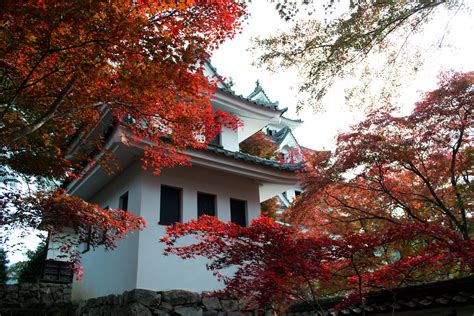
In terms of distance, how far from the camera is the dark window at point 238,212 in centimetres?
1001

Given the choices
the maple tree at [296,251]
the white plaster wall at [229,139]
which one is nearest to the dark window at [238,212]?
the white plaster wall at [229,139]

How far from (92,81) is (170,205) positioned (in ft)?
13.3

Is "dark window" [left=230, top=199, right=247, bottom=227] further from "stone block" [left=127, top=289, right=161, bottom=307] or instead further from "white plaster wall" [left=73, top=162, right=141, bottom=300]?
"stone block" [left=127, top=289, right=161, bottom=307]

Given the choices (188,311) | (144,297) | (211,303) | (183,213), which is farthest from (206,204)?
(144,297)

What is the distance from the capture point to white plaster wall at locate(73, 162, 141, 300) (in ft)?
27.1

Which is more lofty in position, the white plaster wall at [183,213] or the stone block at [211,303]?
the white plaster wall at [183,213]

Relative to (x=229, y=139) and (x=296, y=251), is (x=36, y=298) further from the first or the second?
(x=296, y=251)

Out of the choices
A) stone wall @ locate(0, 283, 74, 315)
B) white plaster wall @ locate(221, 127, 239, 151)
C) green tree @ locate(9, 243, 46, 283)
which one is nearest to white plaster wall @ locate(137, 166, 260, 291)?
white plaster wall @ locate(221, 127, 239, 151)

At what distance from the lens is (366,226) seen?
1328 centimetres

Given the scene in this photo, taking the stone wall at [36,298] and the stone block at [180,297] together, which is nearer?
the stone block at [180,297]

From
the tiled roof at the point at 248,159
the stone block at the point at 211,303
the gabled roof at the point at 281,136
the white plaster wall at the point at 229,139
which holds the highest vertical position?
the gabled roof at the point at 281,136

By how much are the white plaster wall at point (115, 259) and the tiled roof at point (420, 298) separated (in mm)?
4841

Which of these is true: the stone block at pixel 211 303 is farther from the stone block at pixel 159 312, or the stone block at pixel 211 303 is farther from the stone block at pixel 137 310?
the stone block at pixel 137 310

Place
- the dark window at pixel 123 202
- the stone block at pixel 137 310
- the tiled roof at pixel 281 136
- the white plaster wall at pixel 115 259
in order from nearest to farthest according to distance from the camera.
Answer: the stone block at pixel 137 310 < the white plaster wall at pixel 115 259 < the dark window at pixel 123 202 < the tiled roof at pixel 281 136
